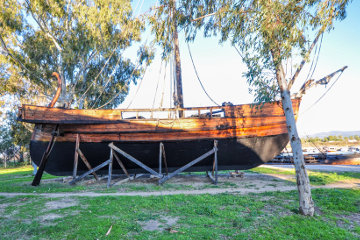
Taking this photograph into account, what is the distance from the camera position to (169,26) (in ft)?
24.9

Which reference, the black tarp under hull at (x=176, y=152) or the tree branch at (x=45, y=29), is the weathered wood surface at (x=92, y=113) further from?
the tree branch at (x=45, y=29)

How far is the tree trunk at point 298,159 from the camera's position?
13.7ft

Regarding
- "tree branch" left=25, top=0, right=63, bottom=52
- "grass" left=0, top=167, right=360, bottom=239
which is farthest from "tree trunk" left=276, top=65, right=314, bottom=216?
"tree branch" left=25, top=0, right=63, bottom=52

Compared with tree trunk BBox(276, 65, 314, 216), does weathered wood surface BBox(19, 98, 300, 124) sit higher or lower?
higher

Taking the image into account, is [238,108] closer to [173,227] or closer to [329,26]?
[329,26]

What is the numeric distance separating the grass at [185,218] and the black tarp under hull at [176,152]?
3.24m

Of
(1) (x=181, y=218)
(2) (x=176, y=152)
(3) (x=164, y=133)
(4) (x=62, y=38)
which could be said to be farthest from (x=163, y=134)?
(4) (x=62, y=38)

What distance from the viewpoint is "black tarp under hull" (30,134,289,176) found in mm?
8766

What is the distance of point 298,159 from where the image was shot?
4.37 metres

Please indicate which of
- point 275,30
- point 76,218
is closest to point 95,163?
point 76,218

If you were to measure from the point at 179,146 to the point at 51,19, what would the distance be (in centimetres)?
1566

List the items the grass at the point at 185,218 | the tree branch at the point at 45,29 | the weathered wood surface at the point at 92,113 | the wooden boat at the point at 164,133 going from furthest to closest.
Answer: the tree branch at the point at 45,29
the wooden boat at the point at 164,133
the weathered wood surface at the point at 92,113
the grass at the point at 185,218

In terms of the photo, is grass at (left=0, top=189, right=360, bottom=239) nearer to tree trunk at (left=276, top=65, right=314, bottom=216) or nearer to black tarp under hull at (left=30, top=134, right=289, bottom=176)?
tree trunk at (left=276, top=65, right=314, bottom=216)

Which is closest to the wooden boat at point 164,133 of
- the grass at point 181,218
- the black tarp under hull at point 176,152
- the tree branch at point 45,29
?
A: the black tarp under hull at point 176,152
